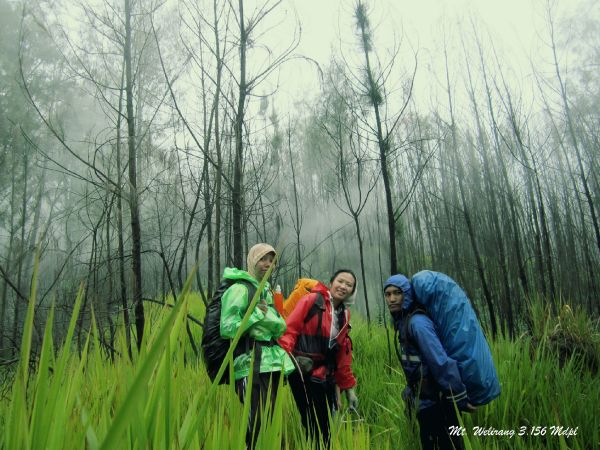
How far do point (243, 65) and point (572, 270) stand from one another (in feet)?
28.2

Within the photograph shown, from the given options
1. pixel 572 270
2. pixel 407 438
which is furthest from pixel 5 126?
pixel 572 270

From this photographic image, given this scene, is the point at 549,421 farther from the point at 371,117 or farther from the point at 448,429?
the point at 371,117

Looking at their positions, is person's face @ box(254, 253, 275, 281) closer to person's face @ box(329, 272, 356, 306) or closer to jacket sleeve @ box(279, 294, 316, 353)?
jacket sleeve @ box(279, 294, 316, 353)

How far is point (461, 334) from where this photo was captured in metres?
2.04

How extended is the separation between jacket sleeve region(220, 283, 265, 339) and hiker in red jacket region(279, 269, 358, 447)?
649 mm

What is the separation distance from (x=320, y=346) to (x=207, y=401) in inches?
82.6

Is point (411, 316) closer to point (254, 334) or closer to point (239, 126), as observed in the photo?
point (254, 334)

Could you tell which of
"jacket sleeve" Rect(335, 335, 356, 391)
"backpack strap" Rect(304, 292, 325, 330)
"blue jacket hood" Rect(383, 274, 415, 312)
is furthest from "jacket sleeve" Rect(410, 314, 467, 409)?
"jacket sleeve" Rect(335, 335, 356, 391)

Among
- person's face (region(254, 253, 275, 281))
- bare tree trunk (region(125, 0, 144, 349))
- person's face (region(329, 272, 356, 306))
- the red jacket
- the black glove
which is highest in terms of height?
bare tree trunk (region(125, 0, 144, 349))

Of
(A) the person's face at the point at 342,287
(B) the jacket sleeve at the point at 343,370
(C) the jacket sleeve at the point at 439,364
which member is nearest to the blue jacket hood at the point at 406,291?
(C) the jacket sleeve at the point at 439,364

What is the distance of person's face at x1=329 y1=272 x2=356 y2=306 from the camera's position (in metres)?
2.83

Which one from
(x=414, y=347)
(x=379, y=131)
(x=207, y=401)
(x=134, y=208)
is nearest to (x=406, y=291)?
(x=414, y=347)

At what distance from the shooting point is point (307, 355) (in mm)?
2607

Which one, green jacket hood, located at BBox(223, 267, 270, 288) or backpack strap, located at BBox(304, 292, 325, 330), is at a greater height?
green jacket hood, located at BBox(223, 267, 270, 288)
